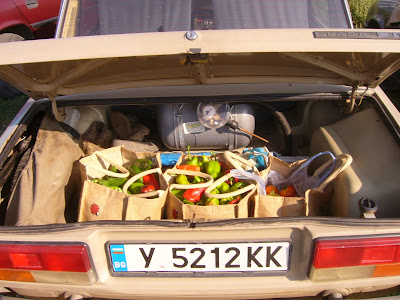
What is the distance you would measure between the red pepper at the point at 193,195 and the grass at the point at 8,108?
3531 millimetres

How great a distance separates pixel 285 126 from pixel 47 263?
Answer: 1.69 m

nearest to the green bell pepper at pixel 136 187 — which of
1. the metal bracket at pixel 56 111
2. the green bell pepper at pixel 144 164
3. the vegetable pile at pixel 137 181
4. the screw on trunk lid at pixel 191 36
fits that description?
the vegetable pile at pixel 137 181

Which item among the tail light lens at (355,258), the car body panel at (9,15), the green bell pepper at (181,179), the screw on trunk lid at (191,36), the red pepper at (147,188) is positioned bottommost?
the tail light lens at (355,258)

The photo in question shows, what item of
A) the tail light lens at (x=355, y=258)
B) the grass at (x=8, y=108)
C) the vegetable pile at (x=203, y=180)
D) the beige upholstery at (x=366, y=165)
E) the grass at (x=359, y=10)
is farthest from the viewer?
the grass at (x=359, y=10)

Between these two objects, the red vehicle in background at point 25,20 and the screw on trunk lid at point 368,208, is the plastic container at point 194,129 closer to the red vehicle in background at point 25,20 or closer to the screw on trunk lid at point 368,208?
the screw on trunk lid at point 368,208

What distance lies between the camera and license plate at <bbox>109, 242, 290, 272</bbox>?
1.41 metres

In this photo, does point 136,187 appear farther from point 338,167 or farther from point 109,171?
point 338,167

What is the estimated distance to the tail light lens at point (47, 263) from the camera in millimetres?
1396

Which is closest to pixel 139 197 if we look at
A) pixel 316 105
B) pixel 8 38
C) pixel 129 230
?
pixel 129 230

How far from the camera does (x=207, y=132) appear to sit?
234 cm

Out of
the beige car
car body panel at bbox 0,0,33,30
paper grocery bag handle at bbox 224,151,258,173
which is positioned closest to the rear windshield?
the beige car

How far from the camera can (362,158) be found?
189cm

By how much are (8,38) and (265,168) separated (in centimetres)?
421

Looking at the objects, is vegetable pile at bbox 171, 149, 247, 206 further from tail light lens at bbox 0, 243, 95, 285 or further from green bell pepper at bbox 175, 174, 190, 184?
tail light lens at bbox 0, 243, 95, 285
